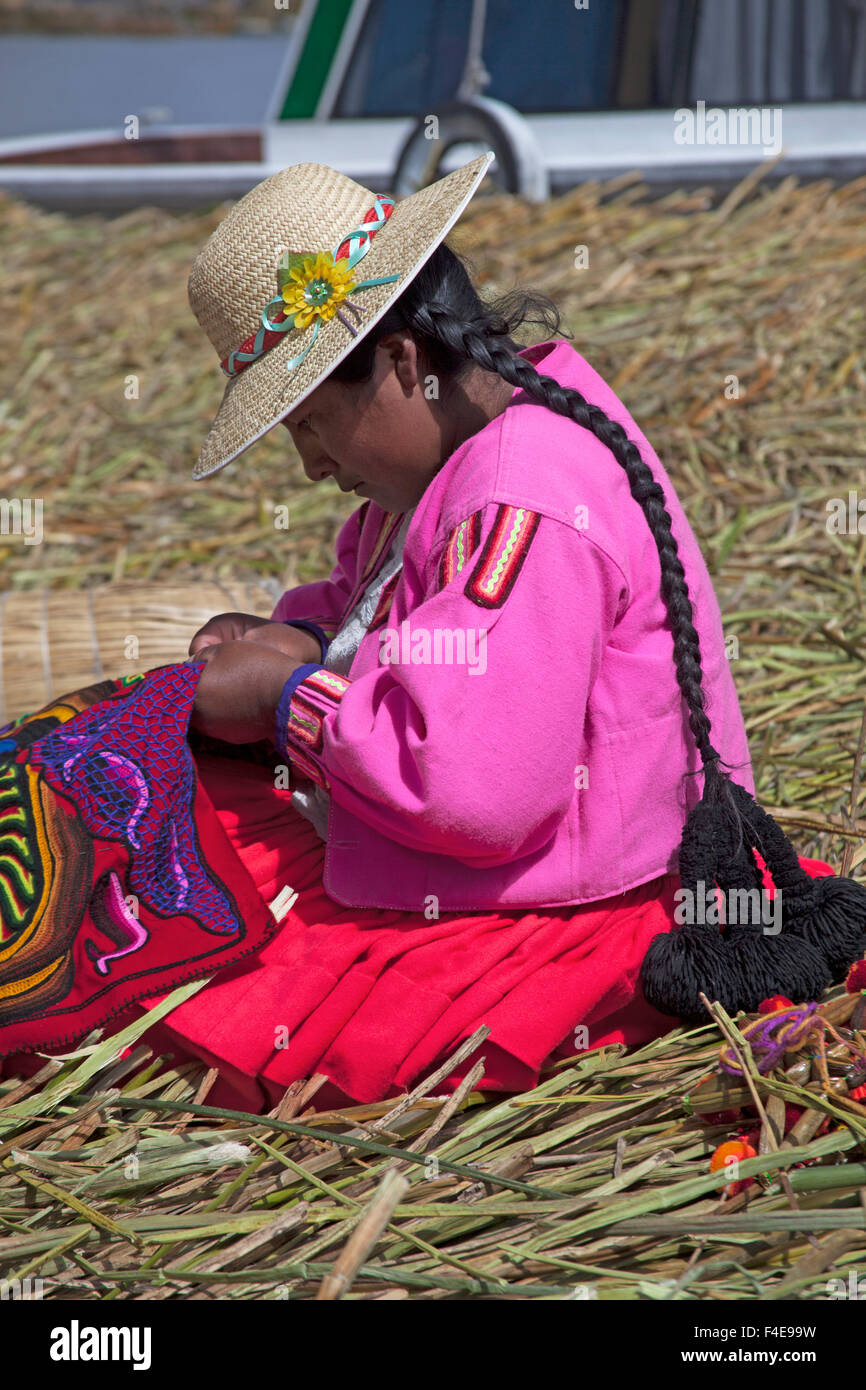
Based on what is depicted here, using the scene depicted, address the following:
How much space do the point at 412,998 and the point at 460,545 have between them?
1.83 ft

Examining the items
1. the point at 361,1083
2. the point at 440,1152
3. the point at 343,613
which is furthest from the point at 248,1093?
the point at 343,613

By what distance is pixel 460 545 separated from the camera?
1.49m

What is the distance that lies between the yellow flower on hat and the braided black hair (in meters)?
0.06

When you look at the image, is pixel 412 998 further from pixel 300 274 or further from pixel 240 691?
pixel 300 274

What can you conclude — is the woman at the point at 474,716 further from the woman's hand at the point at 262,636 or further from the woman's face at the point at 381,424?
the woman's hand at the point at 262,636

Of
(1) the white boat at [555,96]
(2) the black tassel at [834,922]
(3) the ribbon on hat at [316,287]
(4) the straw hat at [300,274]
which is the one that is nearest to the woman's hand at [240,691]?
(4) the straw hat at [300,274]

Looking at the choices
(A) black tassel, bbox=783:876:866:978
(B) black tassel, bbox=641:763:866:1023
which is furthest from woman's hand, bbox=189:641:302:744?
(A) black tassel, bbox=783:876:866:978

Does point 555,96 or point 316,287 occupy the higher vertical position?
point 555,96

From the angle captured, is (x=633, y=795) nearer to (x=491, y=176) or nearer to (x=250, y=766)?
(x=250, y=766)

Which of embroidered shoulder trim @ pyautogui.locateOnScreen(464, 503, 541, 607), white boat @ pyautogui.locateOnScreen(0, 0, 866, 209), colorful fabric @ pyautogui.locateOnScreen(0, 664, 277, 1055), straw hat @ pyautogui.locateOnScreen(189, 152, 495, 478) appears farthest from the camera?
white boat @ pyautogui.locateOnScreen(0, 0, 866, 209)

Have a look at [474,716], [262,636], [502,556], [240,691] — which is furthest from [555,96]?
[474,716]

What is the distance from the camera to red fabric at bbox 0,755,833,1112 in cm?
160

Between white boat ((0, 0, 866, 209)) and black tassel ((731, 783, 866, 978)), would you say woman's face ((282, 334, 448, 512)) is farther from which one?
white boat ((0, 0, 866, 209))

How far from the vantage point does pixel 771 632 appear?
2832 millimetres
